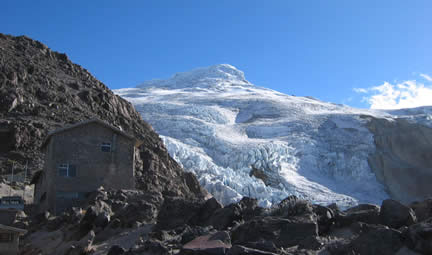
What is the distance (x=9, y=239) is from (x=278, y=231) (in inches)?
368

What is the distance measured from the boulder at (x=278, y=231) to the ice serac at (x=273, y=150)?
26.5 meters

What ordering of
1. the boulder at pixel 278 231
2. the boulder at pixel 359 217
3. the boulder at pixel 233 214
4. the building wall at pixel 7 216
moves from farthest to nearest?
the building wall at pixel 7 216, the boulder at pixel 233 214, the boulder at pixel 359 217, the boulder at pixel 278 231

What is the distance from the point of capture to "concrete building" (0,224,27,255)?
1395 cm

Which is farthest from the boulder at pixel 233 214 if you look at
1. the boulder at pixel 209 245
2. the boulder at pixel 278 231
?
the boulder at pixel 209 245

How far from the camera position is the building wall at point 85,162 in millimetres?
17312

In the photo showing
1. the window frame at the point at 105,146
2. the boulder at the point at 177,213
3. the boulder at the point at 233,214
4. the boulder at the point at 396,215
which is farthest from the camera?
the window frame at the point at 105,146

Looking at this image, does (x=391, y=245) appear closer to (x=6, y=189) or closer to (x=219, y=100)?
(x=6, y=189)

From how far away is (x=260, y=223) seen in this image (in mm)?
8266

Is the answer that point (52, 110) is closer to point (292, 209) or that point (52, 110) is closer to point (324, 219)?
point (292, 209)

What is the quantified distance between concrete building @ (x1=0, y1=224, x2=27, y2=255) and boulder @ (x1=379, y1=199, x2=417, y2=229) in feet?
33.2

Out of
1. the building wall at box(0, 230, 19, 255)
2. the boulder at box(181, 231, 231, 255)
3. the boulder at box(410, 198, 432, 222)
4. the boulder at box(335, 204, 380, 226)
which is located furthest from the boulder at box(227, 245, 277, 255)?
the building wall at box(0, 230, 19, 255)

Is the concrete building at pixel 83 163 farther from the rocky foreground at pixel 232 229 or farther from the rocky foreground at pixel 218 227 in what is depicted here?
the rocky foreground at pixel 232 229

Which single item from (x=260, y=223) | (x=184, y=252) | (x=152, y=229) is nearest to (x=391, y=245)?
(x=260, y=223)

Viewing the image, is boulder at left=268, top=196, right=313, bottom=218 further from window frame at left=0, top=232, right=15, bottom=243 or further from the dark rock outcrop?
the dark rock outcrop
